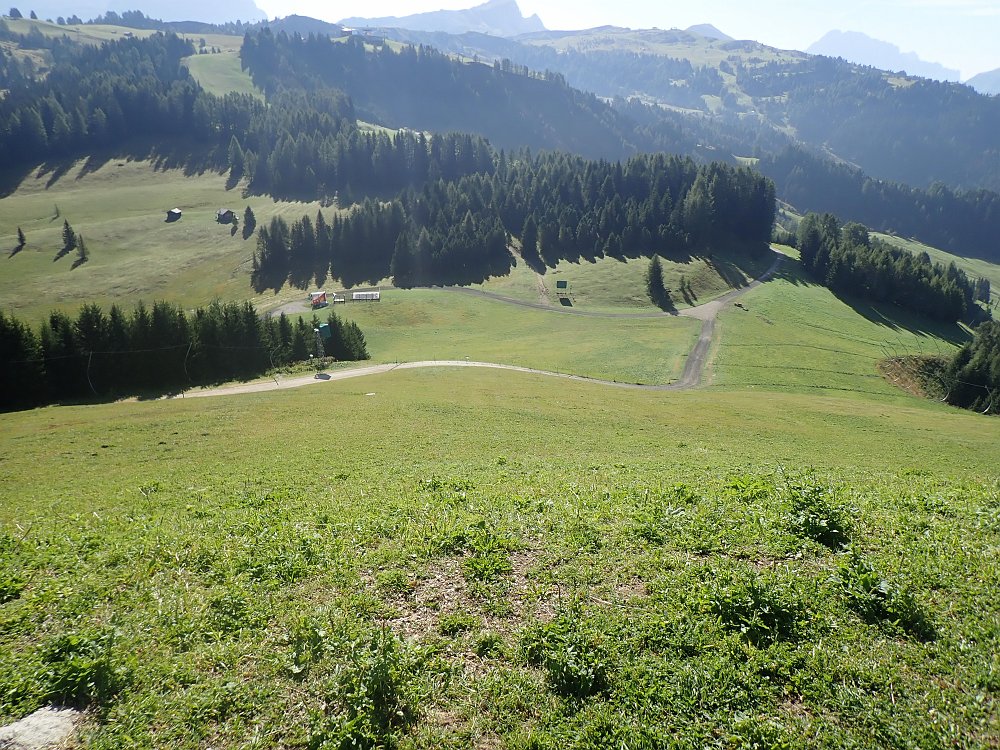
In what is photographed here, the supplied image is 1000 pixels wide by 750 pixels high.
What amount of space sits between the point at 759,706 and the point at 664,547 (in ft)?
16.6

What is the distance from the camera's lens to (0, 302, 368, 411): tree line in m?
55.5

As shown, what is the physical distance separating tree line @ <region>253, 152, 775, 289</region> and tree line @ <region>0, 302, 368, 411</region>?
8673 cm

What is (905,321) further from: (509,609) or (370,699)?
(370,699)

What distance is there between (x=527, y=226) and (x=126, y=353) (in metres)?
132

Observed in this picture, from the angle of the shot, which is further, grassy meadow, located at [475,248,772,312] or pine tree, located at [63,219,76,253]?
pine tree, located at [63,219,76,253]

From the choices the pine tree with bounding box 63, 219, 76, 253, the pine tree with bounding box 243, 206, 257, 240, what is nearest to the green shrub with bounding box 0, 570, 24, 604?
the pine tree with bounding box 243, 206, 257, 240

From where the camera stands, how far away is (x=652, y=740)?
8195 mm

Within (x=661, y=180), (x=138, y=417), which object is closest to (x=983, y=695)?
(x=138, y=417)

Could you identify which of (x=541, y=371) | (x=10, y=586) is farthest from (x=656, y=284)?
(x=10, y=586)

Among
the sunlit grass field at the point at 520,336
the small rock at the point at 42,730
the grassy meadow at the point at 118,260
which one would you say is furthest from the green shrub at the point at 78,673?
the grassy meadow at the point at 118,260

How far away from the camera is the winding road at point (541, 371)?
210 feet

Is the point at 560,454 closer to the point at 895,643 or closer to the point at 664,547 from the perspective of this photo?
the point at 664,547

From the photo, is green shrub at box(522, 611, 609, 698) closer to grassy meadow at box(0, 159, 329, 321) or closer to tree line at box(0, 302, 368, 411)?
tree line at box(0, 302, 368, 411)

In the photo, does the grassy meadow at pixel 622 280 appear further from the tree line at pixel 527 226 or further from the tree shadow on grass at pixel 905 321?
the tree shadow on grass at pixel 905 321
